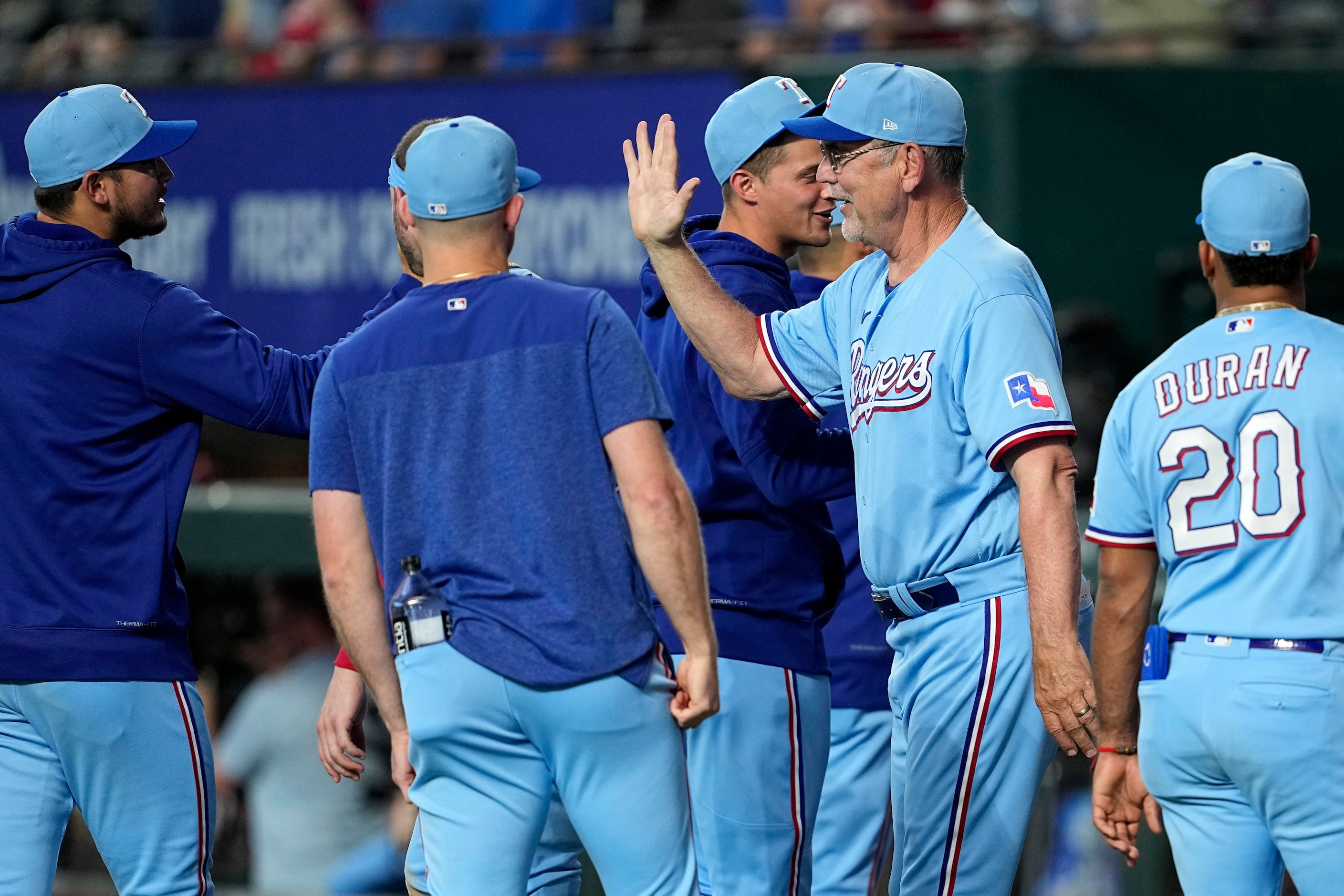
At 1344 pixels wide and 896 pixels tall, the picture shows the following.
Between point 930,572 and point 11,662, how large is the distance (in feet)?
5.99

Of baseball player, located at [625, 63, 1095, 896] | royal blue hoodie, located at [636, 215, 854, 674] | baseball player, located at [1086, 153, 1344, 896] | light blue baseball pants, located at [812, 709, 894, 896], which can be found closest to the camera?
baseball player, located at [1086, 153, 1344, 896]

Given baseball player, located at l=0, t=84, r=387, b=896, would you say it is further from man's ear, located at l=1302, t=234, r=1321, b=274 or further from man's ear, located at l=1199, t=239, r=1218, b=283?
man's ear, located at l=1302, t=234, r=1321, b=274

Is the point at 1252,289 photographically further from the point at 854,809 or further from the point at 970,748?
the point at 854,809

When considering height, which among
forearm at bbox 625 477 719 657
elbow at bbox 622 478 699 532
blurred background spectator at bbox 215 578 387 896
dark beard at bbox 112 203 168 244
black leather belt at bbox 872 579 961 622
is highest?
dark beard at bbox 112 203 168 244

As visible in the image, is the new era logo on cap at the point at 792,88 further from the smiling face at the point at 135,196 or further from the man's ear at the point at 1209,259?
the smiling face at the point at 135,196

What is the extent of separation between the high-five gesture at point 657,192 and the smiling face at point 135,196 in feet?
3.22

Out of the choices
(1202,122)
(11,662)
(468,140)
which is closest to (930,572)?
(468,140)

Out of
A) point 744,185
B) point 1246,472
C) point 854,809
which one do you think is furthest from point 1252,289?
point 854,809

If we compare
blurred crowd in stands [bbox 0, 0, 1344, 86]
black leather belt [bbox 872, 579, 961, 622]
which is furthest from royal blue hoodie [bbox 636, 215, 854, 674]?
blurred crowd in stands [bbox 0, 0, 1344, 86]

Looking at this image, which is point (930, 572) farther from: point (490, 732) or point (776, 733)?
point (490, 732)

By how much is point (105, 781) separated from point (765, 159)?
1.95m

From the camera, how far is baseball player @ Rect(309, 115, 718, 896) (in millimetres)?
3096

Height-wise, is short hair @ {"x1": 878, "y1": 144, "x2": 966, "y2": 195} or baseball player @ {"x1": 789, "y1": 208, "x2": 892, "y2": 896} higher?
short hair @ {"x1": 878, "y1": 144, "x2": 966, "y2": 195}

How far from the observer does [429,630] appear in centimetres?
314
